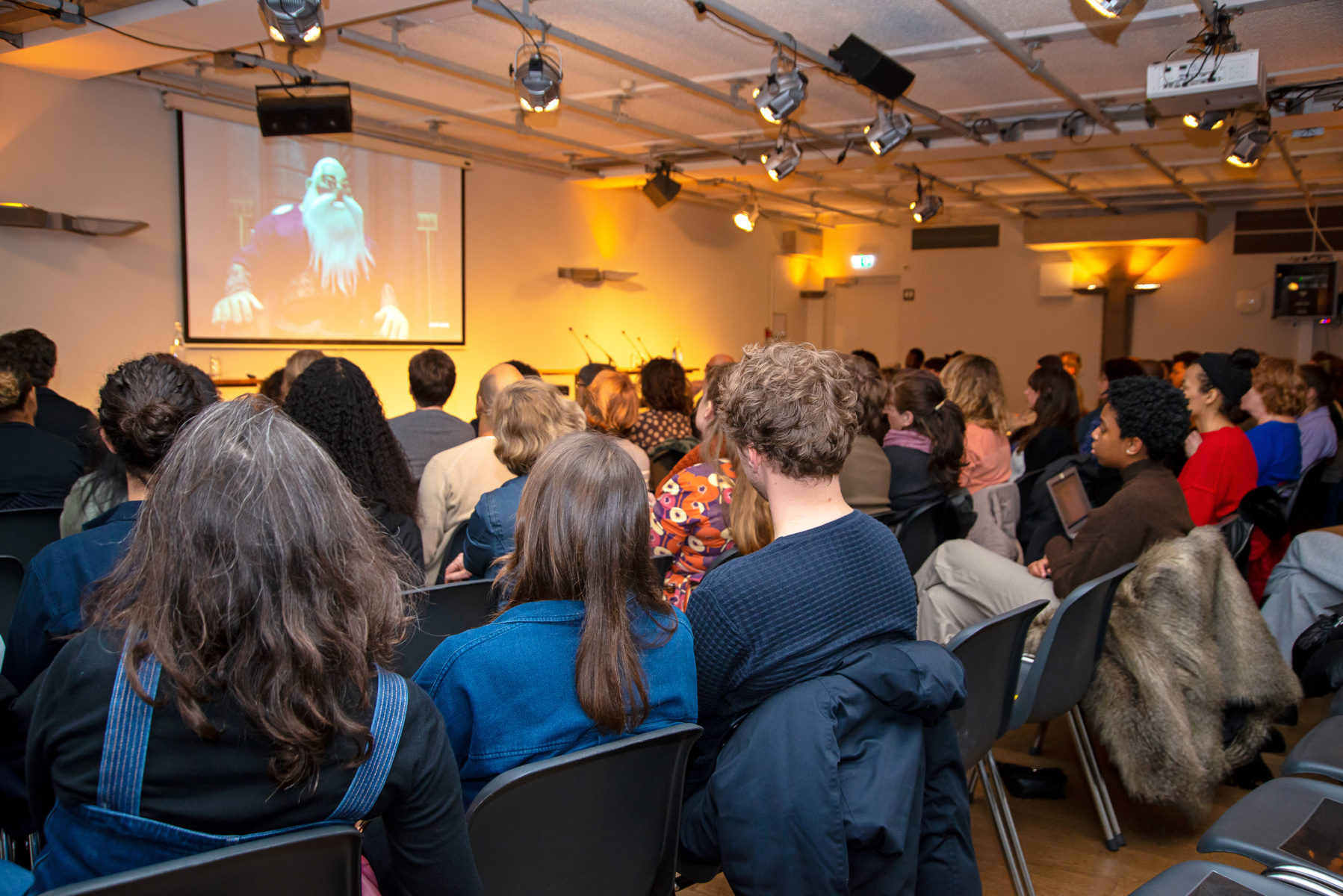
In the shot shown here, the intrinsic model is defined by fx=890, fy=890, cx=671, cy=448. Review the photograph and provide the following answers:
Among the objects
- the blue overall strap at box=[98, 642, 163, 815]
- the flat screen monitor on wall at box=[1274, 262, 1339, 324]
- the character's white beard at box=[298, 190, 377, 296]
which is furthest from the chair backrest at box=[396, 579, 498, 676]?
the flat screen monitor on wall at box=[1274, 262, 1339, 324]

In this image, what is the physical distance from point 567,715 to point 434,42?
5.38 metres

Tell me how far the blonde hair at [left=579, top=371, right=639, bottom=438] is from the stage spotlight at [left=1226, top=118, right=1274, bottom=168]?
15.7 ft

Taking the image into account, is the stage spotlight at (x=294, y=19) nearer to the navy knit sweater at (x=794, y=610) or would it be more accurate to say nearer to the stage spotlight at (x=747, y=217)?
the navy knit sweater at (x=794, y=610)

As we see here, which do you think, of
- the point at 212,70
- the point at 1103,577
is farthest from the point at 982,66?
the point at 212,70

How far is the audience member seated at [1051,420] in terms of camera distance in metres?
4.87

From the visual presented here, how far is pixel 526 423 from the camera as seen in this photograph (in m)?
2.64

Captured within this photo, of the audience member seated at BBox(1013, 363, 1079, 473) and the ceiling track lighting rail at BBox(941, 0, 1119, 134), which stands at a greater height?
the ceiling track lighting rail at BBox(941, 0, 1119, 134)

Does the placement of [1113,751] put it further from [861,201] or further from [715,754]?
[861,201]

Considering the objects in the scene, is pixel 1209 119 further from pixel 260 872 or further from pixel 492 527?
pixel 260 872

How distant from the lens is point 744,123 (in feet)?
24.6

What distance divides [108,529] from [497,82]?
5371 millimetres

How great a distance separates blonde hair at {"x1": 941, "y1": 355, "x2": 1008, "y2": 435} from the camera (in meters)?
4.34

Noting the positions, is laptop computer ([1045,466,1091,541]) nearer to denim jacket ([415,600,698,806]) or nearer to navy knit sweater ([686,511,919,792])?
navy knit sweater ([686,511,919,792])

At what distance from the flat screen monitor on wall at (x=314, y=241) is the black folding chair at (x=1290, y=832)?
704 centimetres
